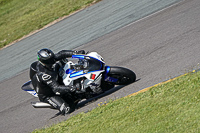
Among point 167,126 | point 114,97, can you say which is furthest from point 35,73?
point 167,126

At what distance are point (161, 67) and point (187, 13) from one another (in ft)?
13.4

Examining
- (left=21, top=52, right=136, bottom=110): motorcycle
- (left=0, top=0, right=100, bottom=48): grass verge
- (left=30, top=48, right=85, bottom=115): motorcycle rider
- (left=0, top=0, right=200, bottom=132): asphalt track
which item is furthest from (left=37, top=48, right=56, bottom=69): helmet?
(left=0, top=0, right=100, bottom=48): grass verge

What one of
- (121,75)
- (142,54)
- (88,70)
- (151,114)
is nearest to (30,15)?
(142,54)

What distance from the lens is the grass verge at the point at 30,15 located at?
1939cm

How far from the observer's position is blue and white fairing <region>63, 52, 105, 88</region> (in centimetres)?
795

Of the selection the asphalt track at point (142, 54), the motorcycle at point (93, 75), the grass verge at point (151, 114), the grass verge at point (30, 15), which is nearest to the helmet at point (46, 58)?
the motorcycle at point (93, 75)

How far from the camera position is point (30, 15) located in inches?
906

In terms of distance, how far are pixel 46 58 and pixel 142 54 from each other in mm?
3443

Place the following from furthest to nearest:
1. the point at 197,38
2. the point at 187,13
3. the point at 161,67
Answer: the point at 187,13, the point at 197,38, the point at 161,67

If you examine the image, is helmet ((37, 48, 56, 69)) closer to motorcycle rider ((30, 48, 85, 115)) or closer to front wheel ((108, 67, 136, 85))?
motorcycle rider ((30, 48, 85, 115))

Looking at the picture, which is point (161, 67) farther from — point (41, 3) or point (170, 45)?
point (41, 3)

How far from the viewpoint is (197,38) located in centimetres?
973

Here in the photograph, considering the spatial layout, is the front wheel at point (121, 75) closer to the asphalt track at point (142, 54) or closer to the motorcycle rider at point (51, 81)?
the asphalt track at point (142, 54)

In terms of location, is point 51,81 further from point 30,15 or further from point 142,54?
point 30,15
